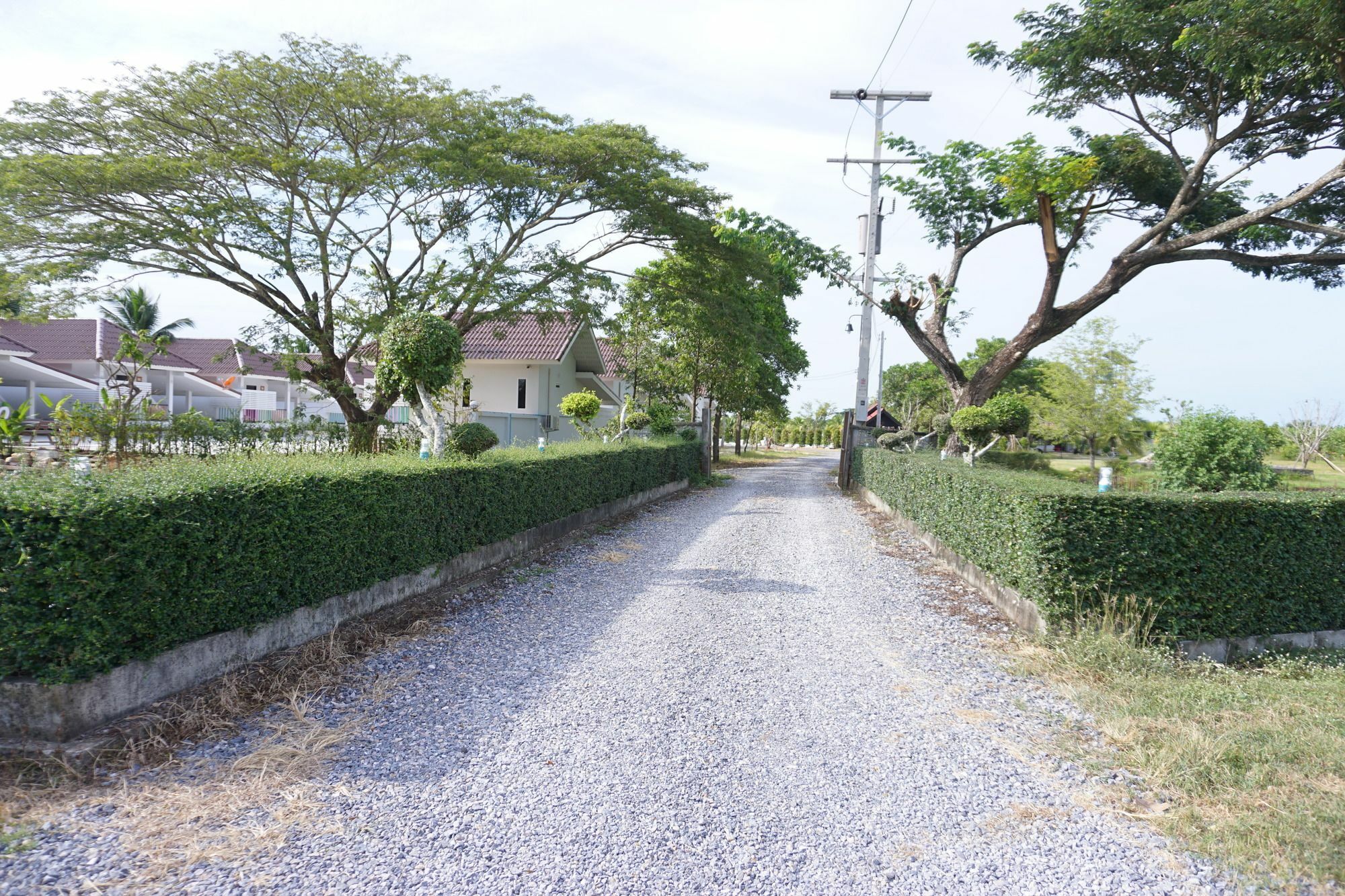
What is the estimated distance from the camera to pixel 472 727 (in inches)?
156

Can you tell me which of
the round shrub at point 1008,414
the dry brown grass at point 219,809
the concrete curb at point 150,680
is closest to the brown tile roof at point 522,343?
the round shrub at point 1008,414

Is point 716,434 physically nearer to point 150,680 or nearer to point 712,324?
point 712,324

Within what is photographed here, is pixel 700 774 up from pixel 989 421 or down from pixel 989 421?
down

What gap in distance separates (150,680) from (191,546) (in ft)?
2.34

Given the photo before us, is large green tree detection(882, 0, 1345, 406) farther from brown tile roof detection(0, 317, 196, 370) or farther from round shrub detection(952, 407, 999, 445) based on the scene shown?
brown tile roof detection(0, 317, 196, 370)

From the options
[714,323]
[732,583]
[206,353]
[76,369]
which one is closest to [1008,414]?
[732,583]

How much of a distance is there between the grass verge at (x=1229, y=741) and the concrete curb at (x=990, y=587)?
42 centimetres

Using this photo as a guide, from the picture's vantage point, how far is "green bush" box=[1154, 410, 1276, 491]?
10.0 m

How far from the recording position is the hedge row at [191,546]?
3.27 meters

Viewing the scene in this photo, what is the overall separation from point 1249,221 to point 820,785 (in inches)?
557

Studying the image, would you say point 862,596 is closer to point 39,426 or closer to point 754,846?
point 754,846

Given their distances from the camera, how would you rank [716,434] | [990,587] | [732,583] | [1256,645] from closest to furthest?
[1256,645] < [990,587] < [732,583] < [716,434]

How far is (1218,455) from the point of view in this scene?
10.1 metres

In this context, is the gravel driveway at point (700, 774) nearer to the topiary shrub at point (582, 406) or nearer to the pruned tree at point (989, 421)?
the pruned tree at point (989, 421)
